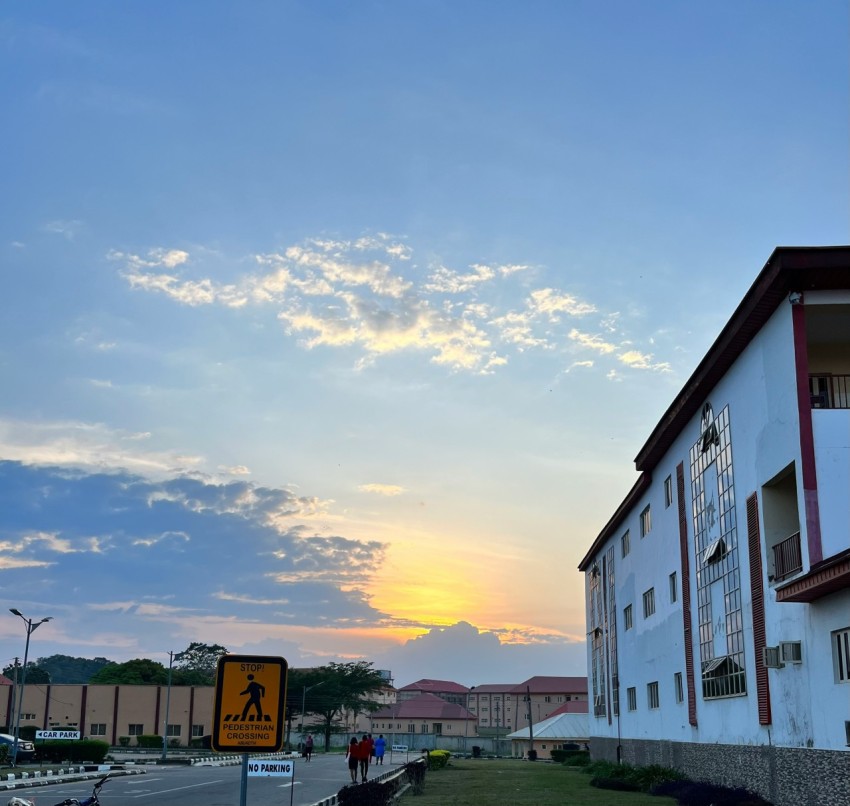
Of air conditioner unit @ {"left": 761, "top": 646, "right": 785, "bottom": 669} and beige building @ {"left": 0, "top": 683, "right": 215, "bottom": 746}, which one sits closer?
air conditioner unit @ {"left": 761, "top": 646, "right": 785, "bottom": 669}

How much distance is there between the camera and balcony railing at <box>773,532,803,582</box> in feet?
68.6

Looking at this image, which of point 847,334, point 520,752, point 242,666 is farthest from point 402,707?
point 242,666

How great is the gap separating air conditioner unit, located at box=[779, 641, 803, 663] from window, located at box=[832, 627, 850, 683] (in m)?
1.72

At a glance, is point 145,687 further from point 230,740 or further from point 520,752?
point 230,740

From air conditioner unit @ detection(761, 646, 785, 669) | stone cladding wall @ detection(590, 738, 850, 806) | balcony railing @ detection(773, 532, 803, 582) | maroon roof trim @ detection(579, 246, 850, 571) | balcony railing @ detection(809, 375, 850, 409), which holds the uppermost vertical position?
maroon roof trim @ detection(579, 246, 850, 571)

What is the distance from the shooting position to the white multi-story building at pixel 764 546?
63.9 feet

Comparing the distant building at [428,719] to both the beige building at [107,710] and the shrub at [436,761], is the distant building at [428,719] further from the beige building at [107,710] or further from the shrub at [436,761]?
the shrub at [436,761]

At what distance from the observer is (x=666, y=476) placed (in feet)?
115

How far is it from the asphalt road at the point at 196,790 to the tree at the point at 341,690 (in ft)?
203

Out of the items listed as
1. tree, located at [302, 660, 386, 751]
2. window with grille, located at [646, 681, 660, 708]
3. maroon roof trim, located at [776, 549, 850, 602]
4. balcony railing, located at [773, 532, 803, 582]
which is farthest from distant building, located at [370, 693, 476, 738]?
maroon roof trim, located at [776, 549, 850, 602]

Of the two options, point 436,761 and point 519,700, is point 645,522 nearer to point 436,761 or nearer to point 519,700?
point 436,761

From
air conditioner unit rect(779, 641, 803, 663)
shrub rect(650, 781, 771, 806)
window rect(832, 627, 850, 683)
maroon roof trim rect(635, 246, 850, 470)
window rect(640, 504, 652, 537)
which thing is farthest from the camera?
window rect(640, 504, 652, 537)

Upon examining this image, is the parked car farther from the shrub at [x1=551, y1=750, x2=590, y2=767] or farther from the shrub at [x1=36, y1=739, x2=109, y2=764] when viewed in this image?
the shrub at [x1=551, y1=750, x2=590, y2=767]

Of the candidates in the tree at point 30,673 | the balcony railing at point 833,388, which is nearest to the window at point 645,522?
the balcony railing at point 833,388
